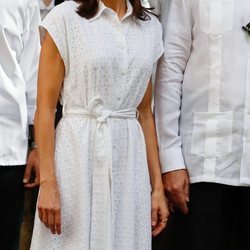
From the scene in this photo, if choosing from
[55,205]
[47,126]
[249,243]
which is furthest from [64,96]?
[249,243]

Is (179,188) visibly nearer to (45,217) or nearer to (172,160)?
(172,160)

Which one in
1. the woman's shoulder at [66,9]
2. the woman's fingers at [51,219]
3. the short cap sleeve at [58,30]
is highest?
the woman's shoulder at [66,9]

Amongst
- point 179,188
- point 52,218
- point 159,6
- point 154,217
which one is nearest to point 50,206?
point 52,218

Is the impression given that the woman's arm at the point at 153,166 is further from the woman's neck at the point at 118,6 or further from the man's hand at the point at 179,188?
the woman's neck at the point at 118,6

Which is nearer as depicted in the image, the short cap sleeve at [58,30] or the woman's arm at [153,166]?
the short cap sleeve at [58,30]

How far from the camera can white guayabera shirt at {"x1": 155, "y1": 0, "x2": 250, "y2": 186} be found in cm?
207

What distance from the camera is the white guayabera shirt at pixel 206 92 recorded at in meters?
2.07

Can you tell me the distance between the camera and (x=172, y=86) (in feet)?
7.15

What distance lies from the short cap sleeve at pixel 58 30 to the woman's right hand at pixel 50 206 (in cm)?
39

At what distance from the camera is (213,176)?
81.7 inches

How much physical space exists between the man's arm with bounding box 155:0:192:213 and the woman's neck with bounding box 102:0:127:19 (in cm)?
22

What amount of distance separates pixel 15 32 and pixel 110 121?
542 millimetres

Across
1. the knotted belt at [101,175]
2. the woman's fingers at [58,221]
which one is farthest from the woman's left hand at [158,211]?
the woman's fingers at [58,221]

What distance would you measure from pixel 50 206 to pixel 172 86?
651mm
